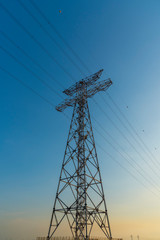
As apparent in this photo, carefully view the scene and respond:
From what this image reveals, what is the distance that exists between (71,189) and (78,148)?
14.5 ft

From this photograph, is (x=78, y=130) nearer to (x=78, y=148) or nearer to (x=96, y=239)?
(x=78, y=148)

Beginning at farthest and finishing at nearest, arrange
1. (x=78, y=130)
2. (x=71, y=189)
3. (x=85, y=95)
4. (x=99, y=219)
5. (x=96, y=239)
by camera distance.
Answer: (x=85, y=95) → (x=78, y=130) → (x=71, y=189) → (x=99, y=219) → (x=96, y=239)

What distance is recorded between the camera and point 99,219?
15.7m

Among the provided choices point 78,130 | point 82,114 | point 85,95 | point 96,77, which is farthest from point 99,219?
point 96,77

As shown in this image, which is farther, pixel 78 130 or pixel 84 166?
pixel 78 130

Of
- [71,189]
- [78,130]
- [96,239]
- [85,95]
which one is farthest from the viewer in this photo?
[85,95]

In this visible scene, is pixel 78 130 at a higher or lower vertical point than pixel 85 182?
higher

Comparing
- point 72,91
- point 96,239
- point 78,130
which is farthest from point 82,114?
point 96,239

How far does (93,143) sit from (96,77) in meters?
8.44

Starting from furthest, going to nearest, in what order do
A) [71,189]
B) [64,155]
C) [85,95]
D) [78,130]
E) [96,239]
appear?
[85,95]
[78,130]
[64,155]
[71,189]
[96,239]

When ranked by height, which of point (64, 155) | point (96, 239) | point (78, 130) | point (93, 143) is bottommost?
point (96, 239)

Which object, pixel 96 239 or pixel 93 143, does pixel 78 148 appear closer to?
pixel 93 143

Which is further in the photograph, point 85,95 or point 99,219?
point 85,95

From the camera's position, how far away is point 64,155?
1900 centimetres
